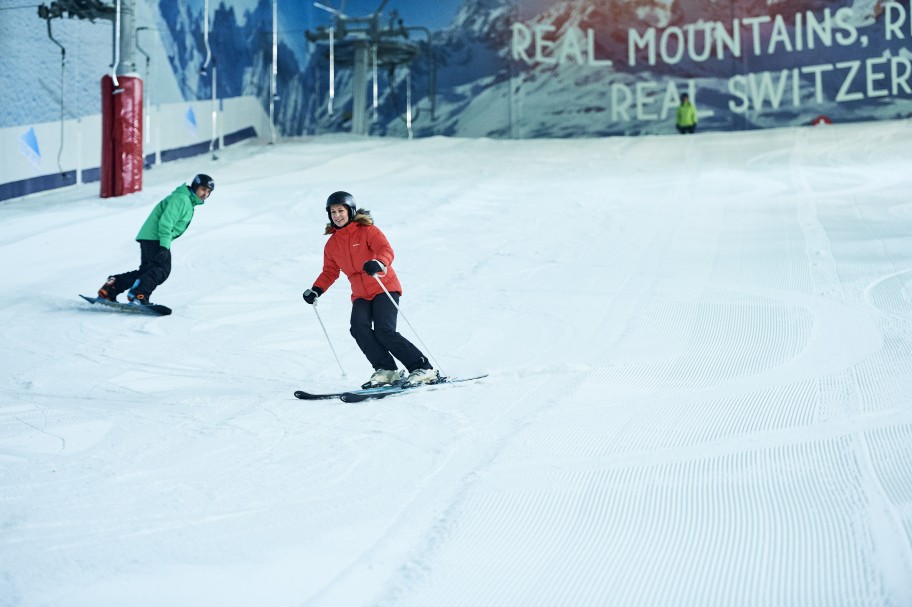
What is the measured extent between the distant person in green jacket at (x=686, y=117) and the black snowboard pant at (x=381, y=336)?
15172 mm

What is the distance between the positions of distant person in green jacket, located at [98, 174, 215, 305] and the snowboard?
8.78ft

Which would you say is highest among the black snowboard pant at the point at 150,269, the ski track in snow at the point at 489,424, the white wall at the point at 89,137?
the white wall at the point at 89,137

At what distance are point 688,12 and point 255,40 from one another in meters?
8.37

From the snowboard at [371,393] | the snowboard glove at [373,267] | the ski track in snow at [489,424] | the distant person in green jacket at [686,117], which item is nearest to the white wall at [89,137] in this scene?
the ski track in snow at [489,424]

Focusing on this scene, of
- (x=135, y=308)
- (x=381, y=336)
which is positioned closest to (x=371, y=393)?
(x=381, y=336)

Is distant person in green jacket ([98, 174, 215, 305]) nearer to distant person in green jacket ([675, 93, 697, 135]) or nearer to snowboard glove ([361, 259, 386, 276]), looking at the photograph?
snowboard glove ([361, 259, 386, 276])

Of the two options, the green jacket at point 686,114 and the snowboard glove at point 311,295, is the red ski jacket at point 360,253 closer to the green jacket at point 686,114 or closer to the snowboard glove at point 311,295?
the snowboard glove at point 311,295

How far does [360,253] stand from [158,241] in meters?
2.88

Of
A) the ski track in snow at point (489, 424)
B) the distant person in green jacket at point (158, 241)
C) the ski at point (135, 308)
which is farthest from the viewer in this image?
the distant person in green jacket at point (158, 241)

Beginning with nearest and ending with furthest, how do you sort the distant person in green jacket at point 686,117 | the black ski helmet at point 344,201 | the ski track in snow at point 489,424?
the ski track in snow at point 489,424
the black ski helmet at point 344,201
the distant person in green jacket at point 686,117

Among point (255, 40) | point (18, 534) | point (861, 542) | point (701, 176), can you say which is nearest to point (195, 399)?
point (18, 534)

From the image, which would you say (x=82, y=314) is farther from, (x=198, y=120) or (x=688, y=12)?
(x=688, y=12)

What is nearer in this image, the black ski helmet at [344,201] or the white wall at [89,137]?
the black ski helmet at [344,201]

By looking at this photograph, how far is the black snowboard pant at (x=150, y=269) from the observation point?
7.09 m
